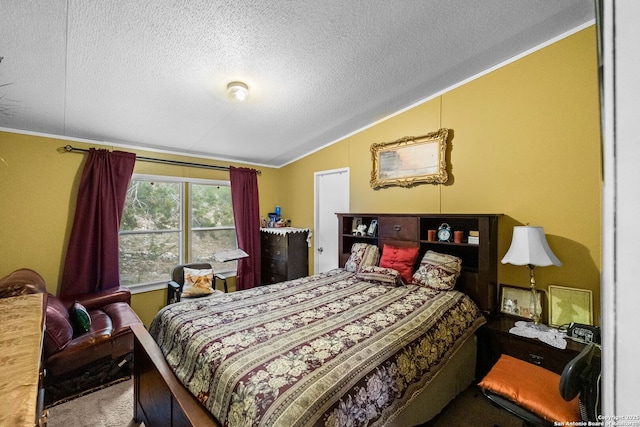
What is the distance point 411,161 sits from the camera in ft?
10.5

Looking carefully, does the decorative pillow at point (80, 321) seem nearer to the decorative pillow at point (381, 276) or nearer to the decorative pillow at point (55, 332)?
the decorative pillow at point (55, 332)

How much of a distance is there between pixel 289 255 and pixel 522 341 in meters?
2.88

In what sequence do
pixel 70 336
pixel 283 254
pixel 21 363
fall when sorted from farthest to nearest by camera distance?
pixel 283 254
pixel 70 336
pixel 21 363

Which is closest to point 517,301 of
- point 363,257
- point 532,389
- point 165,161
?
point 532,389

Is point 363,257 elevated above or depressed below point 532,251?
below

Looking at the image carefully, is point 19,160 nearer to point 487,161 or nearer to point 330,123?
point 330,123

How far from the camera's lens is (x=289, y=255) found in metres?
4.11

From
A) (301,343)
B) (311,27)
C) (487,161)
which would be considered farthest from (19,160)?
(487,161)

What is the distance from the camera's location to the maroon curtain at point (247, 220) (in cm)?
420

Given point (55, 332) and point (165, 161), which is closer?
point (55, 332)

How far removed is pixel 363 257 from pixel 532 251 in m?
1.60

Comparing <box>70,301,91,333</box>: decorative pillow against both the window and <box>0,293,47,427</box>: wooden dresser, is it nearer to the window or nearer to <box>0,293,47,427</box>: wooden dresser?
<box>0,293,47,427</box>: wooden dresser

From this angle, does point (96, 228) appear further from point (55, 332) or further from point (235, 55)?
point (235, 55)

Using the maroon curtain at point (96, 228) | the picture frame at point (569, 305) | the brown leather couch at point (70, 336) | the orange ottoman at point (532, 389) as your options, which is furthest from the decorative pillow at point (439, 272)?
the maroon curtain at point (96, 228)
